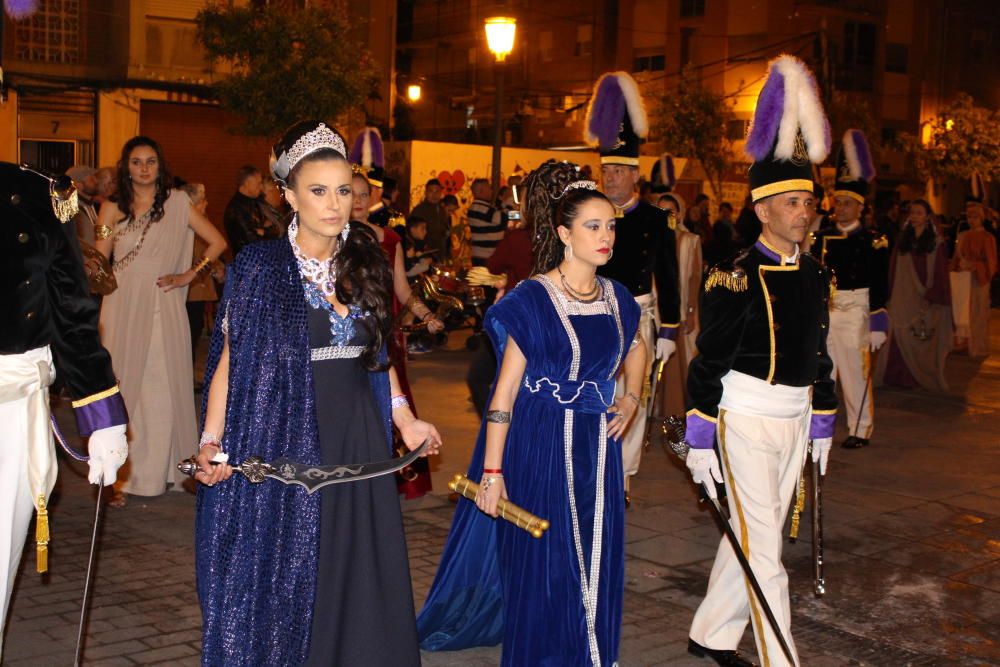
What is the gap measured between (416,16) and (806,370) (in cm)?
4868

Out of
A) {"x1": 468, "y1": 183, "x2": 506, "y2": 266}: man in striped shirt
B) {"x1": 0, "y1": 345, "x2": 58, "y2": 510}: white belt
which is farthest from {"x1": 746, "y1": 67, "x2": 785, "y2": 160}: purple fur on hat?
{"x1": 468, "y1": 183, "x2": 506, "y2": 266}: man in striped shirt

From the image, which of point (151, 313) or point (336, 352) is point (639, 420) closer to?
point (151, 313)

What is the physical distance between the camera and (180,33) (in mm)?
24188

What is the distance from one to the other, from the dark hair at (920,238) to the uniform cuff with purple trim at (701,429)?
9153 mm

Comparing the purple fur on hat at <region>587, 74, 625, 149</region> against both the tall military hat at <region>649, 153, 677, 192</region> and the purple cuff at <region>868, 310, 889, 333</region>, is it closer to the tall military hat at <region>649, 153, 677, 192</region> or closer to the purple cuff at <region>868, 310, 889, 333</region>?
the purple cuff at <region>868, 310, 889, 333</region>

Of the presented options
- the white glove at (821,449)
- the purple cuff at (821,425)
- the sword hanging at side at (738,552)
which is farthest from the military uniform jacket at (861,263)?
the sword hanging at side at (738,552)

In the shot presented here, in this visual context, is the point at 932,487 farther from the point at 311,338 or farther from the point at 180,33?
the point at 180,33

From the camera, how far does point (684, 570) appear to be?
6.49 metres

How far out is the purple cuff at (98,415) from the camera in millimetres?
4094

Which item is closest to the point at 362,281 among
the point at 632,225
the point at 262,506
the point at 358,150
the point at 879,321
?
the point at 262,506

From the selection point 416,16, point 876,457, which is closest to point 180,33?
point 876,457

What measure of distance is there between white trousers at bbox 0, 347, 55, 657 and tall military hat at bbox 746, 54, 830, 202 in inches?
117

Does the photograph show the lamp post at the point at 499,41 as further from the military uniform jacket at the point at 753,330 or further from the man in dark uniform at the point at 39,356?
the man in dark uniform at the point at 39,356

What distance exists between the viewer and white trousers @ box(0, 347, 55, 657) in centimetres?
381
